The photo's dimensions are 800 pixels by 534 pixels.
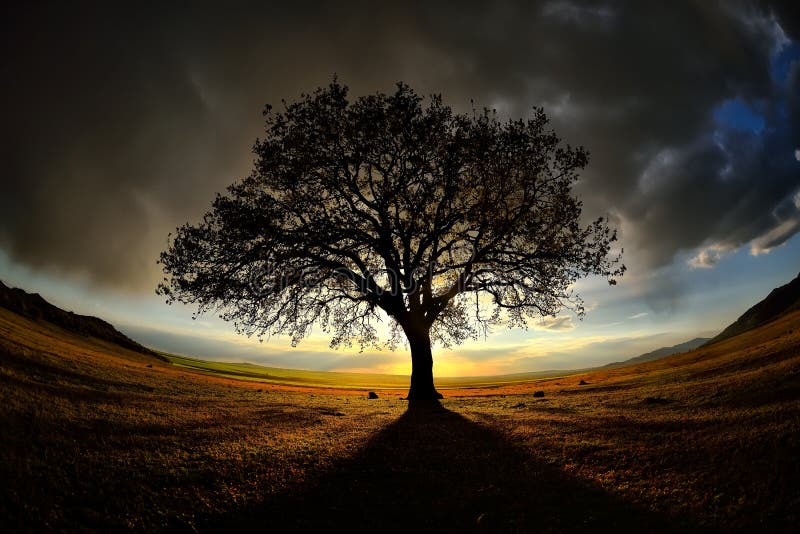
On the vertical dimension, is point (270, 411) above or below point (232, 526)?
below

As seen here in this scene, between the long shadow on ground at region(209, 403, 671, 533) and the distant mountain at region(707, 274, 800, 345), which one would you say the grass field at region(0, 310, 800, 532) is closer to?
the long shadow on ground at region(209, 403, 671, 533)

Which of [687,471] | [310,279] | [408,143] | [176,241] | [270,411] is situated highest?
[408,143]

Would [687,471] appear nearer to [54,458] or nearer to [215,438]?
[215,438]

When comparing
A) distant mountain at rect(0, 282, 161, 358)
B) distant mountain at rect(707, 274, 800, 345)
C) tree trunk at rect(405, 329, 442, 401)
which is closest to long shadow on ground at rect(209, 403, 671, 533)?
tree trunk at rect(405, 329, 442, 401)

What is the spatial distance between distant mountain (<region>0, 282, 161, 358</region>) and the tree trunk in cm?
7518

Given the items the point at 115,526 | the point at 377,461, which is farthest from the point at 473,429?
the point at 115,526

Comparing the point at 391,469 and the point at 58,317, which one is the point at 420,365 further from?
the point at 58,317

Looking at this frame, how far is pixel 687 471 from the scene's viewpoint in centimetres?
756

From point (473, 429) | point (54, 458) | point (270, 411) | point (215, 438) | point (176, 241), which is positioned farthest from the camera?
point (176, 241)

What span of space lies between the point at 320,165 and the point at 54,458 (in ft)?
60.7

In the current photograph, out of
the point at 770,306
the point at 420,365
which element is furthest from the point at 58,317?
the point at 770,306

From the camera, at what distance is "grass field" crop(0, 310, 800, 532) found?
6.03 m

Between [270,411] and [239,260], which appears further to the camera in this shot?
[239,260]

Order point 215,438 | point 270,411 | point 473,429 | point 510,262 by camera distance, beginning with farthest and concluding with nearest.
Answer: point 510,262 → point 270,411 → point 473,429 → point 215,438
